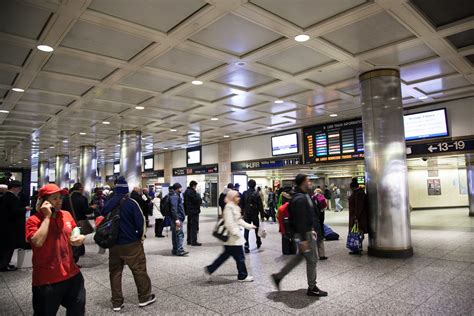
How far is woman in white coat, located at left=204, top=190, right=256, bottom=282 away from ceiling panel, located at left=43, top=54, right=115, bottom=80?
393cm

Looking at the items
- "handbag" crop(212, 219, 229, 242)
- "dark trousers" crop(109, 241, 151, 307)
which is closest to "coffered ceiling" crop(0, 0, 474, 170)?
"handbag" crop(212, 219, 229, 242)

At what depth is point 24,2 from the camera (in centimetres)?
443

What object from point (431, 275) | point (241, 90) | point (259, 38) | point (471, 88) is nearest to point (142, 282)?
point (259, 38)

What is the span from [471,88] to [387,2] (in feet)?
19.8

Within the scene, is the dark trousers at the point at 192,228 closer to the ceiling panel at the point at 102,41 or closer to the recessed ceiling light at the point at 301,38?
the ceiling panel at the point at 102,41

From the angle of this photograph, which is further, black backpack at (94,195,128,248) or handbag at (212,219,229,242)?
handbag at (212,219,229,242)

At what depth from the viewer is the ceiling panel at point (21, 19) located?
4.54 meters

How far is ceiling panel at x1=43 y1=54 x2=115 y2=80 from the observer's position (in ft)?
21.1

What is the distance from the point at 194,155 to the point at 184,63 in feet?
40.5

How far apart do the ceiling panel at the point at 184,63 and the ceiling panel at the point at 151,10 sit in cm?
106

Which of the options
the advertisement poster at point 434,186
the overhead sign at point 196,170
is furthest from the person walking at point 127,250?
the advertisement poster at point 434,186

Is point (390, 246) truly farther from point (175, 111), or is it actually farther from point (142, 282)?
point (175, 111)

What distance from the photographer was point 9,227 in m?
6.60

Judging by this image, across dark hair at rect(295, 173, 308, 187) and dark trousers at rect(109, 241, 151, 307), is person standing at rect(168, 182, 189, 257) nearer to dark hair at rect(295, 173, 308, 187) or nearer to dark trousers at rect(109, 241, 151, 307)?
dark trousers at rect(109, 241, 151, 307)
